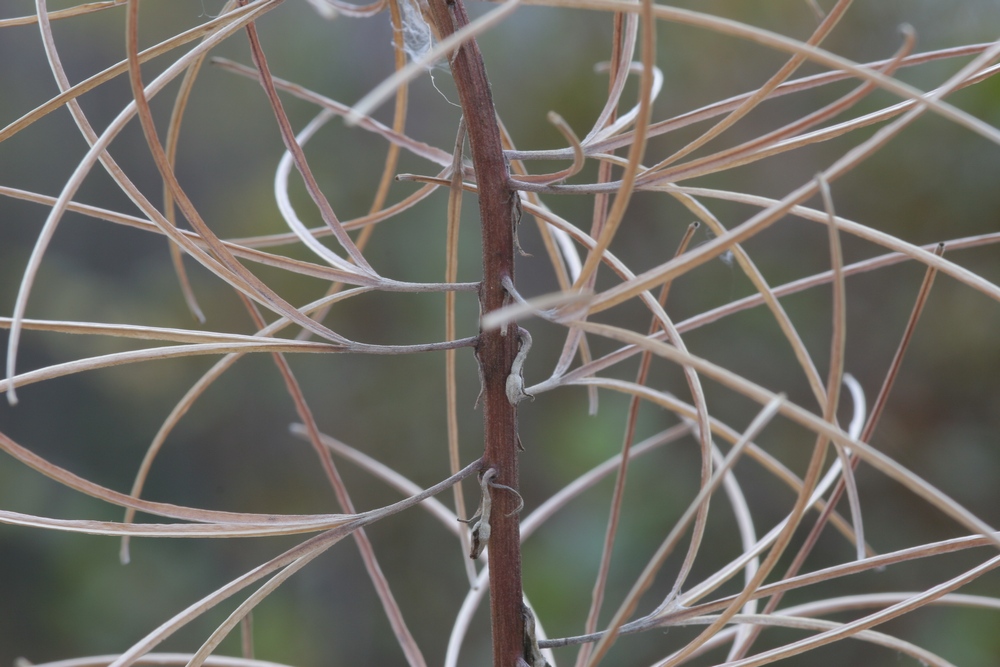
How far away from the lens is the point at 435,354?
0.70 meters

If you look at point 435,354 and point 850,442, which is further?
point 435,354

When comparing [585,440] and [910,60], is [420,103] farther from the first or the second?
[910,60]

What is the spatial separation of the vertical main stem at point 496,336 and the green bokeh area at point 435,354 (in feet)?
1.59

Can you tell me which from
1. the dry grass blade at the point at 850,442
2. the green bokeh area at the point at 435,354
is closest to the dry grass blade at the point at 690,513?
the dry grass blade at the point at 850,442

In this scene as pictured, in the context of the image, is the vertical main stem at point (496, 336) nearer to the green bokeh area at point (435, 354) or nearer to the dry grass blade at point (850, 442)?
the dry grass blade at point (850, 442)

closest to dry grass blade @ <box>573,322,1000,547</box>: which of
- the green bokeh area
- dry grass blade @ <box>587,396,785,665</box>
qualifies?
dry grass blade @ <box>587,396,785,665</box>

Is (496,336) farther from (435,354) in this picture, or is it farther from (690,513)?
(435,354)

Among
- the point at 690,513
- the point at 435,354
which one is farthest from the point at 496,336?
the point at 435,354

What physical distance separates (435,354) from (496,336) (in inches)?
22.8

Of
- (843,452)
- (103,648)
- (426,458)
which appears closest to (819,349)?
(426,458)

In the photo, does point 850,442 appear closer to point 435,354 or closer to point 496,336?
point 496,336

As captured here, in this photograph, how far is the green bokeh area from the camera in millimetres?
606

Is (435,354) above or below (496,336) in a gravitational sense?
below

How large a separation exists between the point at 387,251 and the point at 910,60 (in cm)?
64
